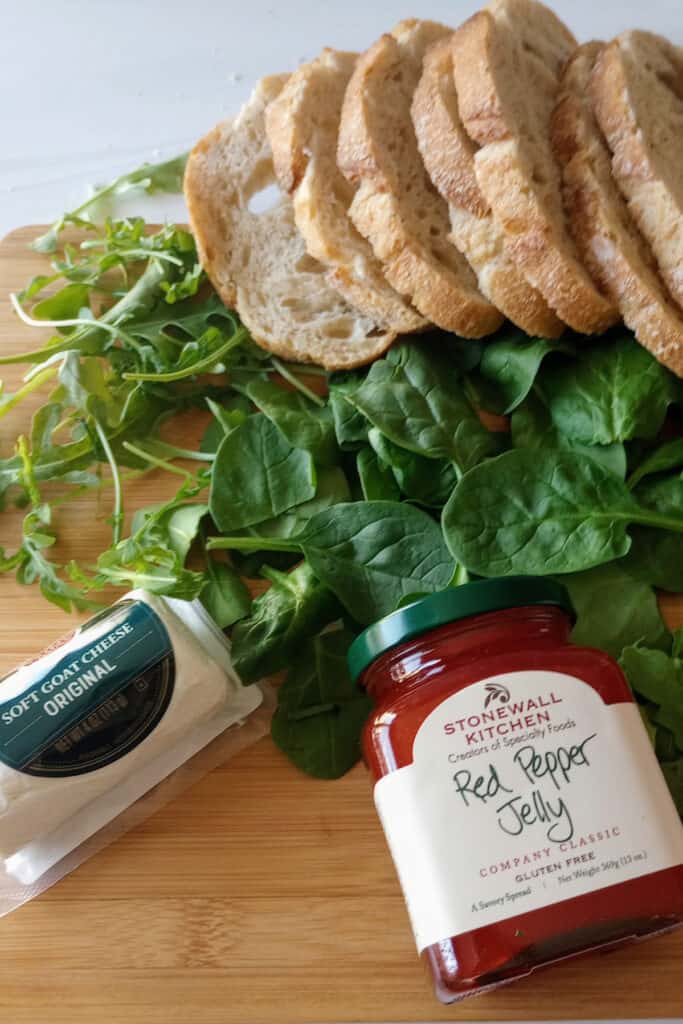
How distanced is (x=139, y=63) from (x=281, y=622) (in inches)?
50.2

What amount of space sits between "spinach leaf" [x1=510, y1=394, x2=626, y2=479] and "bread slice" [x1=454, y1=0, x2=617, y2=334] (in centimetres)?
14

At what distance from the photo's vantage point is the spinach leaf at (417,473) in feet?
4.67

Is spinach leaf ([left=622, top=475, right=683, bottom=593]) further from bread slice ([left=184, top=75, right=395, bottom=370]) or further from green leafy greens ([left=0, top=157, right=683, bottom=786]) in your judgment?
bread slice ([left=184, top=75, right=395, bottom=370])

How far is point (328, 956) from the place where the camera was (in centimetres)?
128

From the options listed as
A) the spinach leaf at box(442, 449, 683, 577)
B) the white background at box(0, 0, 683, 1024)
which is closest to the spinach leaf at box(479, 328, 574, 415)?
the spinach leaf at box(442, 449, 683, 577)

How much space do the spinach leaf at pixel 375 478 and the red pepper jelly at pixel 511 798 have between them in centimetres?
35

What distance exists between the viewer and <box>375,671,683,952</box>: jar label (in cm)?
106

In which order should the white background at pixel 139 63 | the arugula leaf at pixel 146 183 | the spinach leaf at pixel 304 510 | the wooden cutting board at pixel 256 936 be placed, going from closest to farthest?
the wooden cutting board at pixel 256 936 → the spinach leaf at pixel 304 510 → the arugula leaf at pixel 146 183 → the white background at pixel 139 63

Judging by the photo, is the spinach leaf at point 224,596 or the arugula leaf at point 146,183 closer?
the spinach leaf at point 224,596

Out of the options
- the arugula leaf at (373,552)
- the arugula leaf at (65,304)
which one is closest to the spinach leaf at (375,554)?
the arugula leaf at (373,552)

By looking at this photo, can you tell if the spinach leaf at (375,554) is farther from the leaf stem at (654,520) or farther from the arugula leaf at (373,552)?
the leaf stem at (654,520)

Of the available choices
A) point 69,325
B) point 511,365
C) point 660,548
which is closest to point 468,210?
point 511,365

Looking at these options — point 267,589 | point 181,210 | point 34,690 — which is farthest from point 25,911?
point 181,210

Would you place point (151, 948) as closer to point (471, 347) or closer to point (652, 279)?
point (471, 347)
